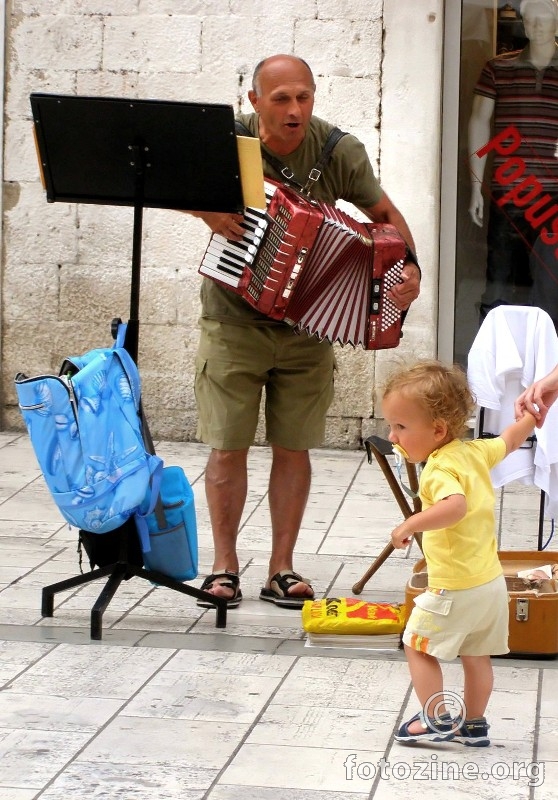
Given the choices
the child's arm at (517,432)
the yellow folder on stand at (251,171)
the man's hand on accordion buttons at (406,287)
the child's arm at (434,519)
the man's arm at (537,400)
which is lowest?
the child's arm at (434,519)

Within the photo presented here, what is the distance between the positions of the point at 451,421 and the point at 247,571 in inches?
81.4

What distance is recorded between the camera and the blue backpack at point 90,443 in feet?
14.5

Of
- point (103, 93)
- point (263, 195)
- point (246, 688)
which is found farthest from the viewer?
point (103, 93)

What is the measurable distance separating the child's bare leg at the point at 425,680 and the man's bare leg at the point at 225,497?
153 centimetres

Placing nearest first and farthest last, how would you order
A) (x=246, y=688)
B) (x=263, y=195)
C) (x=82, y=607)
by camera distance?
(x=246, y=688) < (x=263, y=195) < (x=82, y=607)

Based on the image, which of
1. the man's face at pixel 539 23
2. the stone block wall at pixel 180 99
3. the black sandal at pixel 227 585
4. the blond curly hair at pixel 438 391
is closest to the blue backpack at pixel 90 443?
the black sandal at pixel 227 585

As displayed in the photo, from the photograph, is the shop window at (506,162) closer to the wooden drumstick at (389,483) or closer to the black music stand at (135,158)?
the wooden drumstick at (389,483)

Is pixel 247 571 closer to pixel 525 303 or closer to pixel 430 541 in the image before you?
pixel 430 541

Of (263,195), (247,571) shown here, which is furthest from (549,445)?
(263,195)

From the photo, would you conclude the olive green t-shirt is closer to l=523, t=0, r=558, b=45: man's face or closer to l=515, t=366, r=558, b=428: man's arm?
l=515, t=366, r=558, b=428: man's arm

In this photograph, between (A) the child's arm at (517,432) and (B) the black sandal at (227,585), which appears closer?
(A) the child's arm at (517,432)

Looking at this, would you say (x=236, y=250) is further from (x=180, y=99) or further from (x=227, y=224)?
(x=180, y=99)

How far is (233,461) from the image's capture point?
200 inches

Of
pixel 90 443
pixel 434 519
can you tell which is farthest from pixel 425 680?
pixel 90 443
